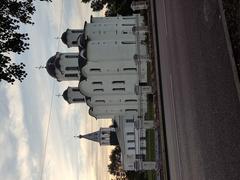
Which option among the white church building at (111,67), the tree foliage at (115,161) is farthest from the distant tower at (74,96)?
the tree foliage at (115,161)

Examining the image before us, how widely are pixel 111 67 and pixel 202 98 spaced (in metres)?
38.8

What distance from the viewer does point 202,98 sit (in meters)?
16.7

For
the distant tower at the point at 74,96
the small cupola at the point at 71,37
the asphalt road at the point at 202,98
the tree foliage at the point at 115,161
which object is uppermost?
the small cupola at the point at 71,37

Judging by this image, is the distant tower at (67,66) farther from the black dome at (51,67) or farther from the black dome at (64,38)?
the black dome at (64,38)

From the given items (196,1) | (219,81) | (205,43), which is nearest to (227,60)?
(219,81)

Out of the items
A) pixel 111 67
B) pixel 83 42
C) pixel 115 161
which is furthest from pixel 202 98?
pixel 115 161

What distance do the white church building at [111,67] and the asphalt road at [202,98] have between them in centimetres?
2335

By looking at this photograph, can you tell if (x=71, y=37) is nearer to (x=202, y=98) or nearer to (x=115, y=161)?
(x=115, y=161)

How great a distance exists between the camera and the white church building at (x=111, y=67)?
5406 centimetres

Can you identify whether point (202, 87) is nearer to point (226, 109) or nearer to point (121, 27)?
point (226, 109)

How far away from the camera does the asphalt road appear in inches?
534

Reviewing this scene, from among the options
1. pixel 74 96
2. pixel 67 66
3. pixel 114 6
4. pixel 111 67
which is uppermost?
pixel 114 6

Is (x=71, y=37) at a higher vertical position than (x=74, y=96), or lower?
higher

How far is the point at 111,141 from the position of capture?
8375 cm
